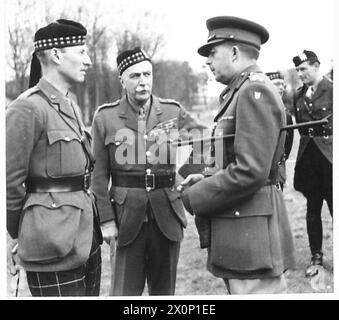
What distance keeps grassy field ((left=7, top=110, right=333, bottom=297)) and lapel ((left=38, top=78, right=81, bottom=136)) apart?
76 centimetres

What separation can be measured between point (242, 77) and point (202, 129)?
1.74 ft

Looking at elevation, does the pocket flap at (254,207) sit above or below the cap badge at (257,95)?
below

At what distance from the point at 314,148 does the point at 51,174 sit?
1.49 m

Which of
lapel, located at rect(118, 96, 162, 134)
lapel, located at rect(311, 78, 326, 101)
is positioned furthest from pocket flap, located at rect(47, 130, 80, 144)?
lapel, located at rect(311, 78, 326, 101)

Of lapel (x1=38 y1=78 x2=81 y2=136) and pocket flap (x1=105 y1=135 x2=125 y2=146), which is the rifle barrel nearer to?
pocket flap (x1=105 y1=135 x2=125 y2=146)

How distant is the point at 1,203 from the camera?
197 centimetres

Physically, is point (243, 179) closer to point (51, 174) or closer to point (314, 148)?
point (51, 174)

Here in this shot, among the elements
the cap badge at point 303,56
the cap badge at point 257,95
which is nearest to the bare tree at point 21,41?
the cap badge at point 257,95

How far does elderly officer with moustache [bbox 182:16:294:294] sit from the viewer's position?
175 cm

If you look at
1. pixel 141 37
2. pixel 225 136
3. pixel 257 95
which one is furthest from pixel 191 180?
pixel 141 37

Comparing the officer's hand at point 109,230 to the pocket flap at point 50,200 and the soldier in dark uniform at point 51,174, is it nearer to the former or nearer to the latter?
the soldier in dark uniform at point 51,174

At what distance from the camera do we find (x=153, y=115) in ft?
7.76

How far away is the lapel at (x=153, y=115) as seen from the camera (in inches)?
92.6
